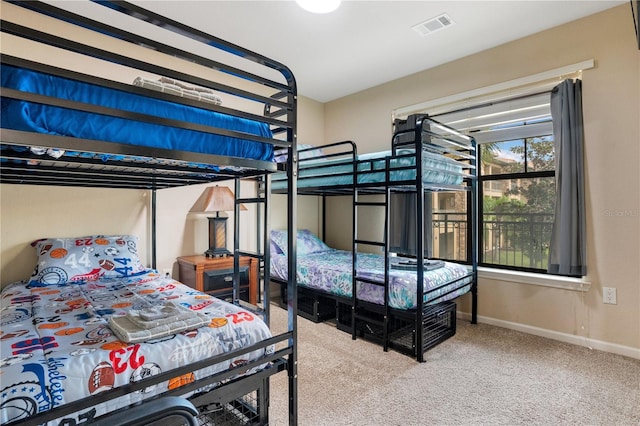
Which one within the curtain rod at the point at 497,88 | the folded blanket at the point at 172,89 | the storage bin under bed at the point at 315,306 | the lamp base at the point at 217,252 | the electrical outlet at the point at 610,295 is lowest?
the storage bin under bed at the point at 315,306

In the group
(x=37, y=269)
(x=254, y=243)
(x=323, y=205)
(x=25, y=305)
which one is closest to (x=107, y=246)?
(x=37, y=269)

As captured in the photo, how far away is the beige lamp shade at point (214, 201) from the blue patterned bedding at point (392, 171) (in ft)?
2.65

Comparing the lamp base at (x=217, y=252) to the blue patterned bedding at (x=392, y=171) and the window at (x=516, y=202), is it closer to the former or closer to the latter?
the blue patterned bedding at (x=392, y=171)

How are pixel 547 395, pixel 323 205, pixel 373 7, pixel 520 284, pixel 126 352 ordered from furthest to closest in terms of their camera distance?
pixel 323 205 < pixel 520 284 < pixel 373 7 < pixel 547 395 < pixel 126 352

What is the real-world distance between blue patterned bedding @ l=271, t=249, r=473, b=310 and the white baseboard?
0.42 meters

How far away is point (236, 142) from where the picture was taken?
1409mm

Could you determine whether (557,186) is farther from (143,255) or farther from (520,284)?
(143,255)

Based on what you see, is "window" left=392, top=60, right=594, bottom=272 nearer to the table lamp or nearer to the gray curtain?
the gray curtain

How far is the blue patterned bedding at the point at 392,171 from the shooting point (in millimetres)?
2559

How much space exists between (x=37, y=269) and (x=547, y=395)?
11.2 feet

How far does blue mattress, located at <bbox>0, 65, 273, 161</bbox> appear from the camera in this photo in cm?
92

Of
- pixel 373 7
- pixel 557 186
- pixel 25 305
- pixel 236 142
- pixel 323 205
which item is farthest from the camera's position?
pixel 323 205

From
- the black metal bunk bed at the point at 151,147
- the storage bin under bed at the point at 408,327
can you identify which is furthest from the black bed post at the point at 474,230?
the black metal bunk bed at the point at 151,147

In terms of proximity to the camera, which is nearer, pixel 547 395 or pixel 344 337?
pixel 547 395
